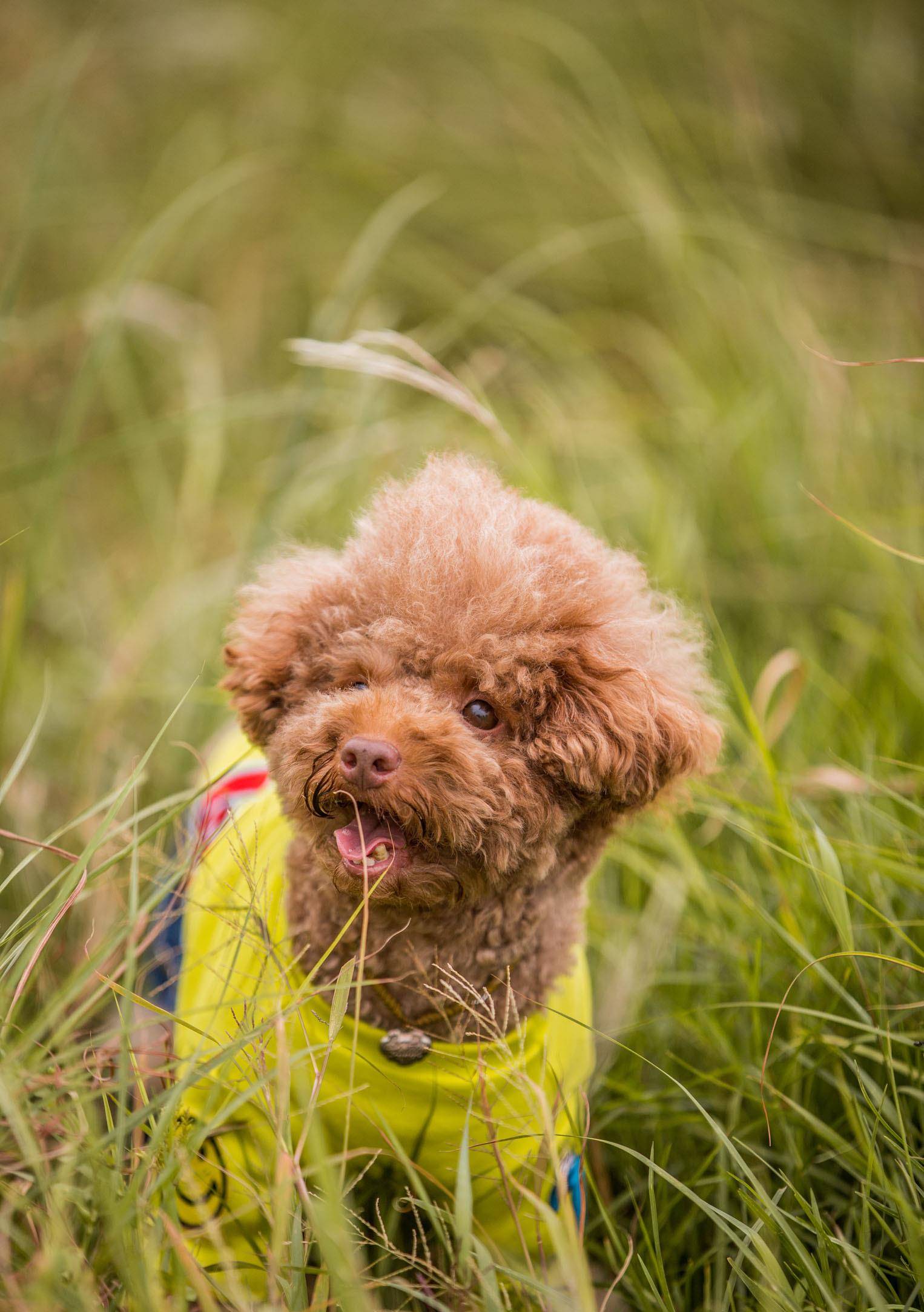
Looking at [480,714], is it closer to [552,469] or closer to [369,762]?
[369,762]

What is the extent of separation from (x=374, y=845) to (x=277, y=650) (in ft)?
1.29

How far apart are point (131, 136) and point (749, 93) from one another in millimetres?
2846

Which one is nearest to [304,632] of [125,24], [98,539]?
[98,539]

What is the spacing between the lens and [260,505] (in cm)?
255

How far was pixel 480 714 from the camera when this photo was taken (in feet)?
4.85

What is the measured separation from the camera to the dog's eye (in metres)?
1.48

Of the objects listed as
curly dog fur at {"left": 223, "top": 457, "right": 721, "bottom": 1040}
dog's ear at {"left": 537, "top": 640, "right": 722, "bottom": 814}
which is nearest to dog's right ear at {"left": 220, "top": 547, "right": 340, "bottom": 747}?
curly dog fur at {"left": 223, "top": 457, "right": 721, "bottom": 1040}

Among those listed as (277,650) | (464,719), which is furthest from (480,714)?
(277,650)

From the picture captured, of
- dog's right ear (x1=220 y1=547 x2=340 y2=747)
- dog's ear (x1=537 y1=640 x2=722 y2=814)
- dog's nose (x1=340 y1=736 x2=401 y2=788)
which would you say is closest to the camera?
dog's nose (x1=340 y1=736 x2=401 y2=788)

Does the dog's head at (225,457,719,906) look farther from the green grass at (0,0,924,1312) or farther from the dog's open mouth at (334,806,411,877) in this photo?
the green grass at (0,0,924,1312)

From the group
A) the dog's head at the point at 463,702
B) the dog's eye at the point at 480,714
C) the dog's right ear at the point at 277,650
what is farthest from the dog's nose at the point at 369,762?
the dog's right ear at the point at 277,650

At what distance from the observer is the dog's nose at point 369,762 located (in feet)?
4.35

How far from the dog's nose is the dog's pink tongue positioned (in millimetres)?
94

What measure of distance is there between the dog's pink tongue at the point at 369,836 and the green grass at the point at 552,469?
0.30m
